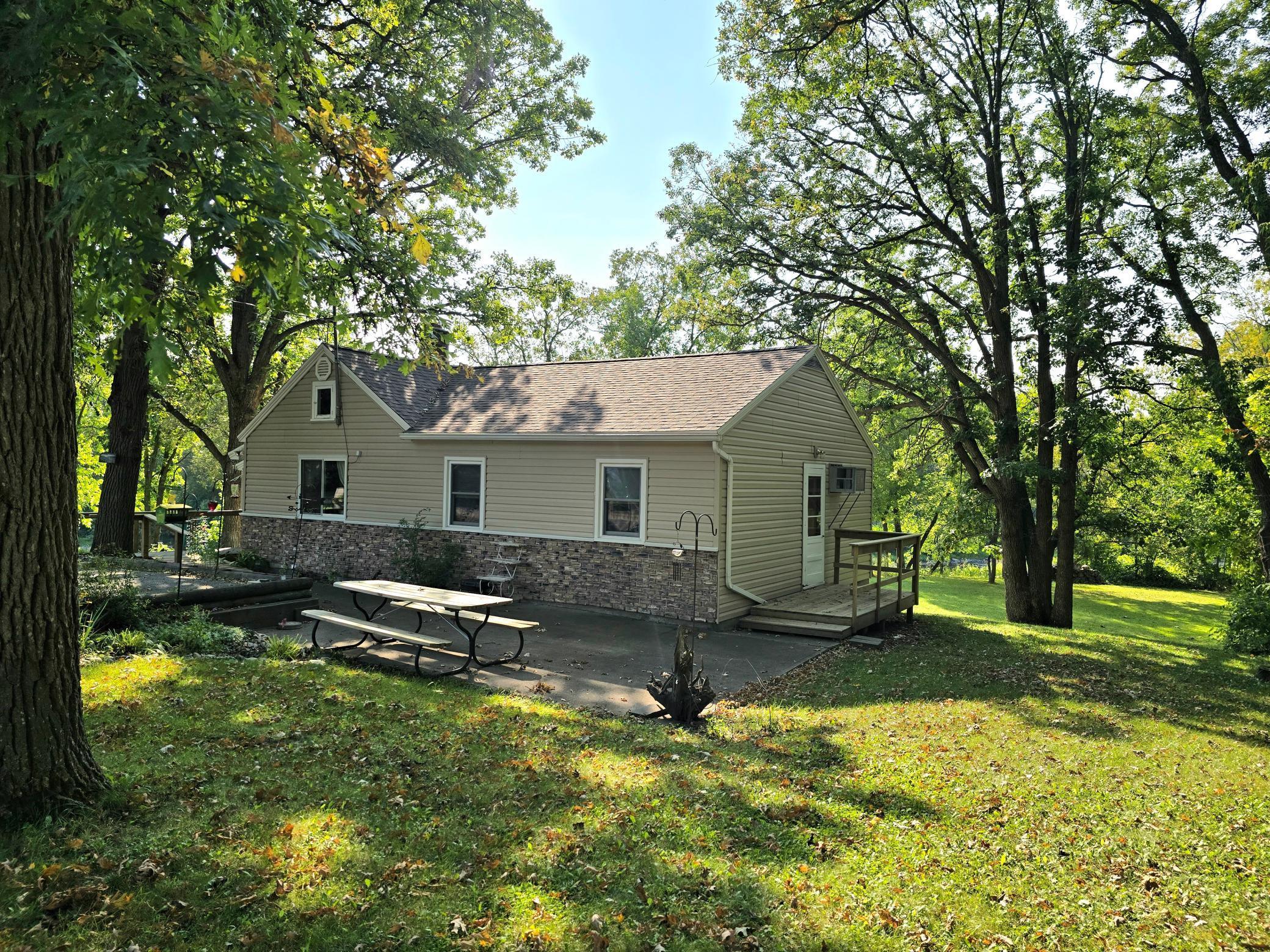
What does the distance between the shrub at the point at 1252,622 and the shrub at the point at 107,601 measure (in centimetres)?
1628

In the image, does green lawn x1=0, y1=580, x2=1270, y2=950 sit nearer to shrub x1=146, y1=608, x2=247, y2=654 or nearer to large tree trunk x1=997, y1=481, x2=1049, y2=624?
shrub x1=146, y1=608, x2=247, y2=654

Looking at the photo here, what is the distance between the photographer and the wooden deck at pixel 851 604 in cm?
1178

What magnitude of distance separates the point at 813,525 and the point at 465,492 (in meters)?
7.30

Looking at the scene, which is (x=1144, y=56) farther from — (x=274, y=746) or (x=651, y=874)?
(x=274, y=746)

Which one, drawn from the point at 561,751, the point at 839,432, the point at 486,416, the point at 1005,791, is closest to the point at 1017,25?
the point at 839,432

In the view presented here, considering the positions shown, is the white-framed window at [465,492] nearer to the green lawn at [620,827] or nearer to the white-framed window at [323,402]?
the white-framed window at [323,402]

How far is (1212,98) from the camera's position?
11.0 metres

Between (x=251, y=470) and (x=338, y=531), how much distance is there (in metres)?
3.44

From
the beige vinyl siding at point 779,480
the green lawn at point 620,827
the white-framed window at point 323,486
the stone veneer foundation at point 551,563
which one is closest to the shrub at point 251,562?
the stone veneer foundation at point 551,563

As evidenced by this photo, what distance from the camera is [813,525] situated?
1531 centimetres

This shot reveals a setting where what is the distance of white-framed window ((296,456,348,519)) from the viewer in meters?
16.6

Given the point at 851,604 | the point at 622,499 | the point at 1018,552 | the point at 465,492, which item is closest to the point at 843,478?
the point at 851,604

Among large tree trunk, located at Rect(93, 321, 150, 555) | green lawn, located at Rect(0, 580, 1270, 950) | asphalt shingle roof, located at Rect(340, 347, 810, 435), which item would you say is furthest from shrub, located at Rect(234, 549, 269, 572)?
green lawn, located at Rect(0, 580, 1270, 950)

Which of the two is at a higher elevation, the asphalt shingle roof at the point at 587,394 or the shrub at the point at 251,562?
the asphalt shingle roof at the point at 587,394
